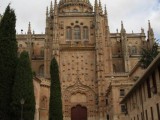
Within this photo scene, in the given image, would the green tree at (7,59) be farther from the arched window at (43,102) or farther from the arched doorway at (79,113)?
the arched doorway at (79,113)

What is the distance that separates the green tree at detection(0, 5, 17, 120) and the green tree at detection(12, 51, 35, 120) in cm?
55

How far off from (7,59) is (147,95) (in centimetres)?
1305

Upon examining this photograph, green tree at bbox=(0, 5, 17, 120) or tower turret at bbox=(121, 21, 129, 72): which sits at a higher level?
tower turret at bbox=(121, 21, 129, 72)

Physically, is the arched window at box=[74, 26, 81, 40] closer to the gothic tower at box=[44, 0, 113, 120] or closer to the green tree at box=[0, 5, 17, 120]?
the gothic tower at box=[44, 0, 113, 120]

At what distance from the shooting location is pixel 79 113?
58.5 m

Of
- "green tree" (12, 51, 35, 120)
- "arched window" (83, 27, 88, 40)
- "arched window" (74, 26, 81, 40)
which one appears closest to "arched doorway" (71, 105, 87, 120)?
"arched window" (83, 27, 88, 40)

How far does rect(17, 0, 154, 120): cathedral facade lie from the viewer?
177 ft

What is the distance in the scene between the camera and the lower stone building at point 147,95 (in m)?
25.1

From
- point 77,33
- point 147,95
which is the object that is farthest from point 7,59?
point 77,33

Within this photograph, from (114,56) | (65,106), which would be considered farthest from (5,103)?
(114,56)

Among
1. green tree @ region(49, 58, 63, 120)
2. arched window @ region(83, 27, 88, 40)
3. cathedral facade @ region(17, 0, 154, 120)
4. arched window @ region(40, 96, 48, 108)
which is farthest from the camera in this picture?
arched window @ region(83, 27, 88, 40)

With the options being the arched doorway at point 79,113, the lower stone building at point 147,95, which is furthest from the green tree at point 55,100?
the arched doorway at point 79,113

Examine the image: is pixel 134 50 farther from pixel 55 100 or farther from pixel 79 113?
pixel 55 100

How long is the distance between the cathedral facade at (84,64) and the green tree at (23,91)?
16.7 m
